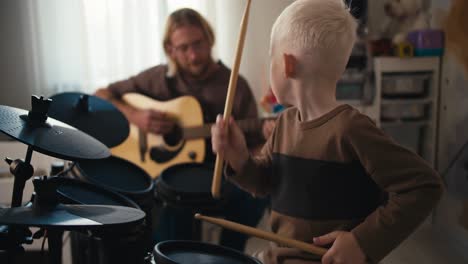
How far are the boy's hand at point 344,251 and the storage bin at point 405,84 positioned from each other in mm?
1531

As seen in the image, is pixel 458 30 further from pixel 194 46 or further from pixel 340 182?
pixel 340 182

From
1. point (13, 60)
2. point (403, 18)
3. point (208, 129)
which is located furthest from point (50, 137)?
point (403, 18)

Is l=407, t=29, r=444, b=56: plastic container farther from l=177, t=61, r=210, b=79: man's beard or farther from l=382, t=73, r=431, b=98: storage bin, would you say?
l=177, t=61, r=210, b=79: man's beard

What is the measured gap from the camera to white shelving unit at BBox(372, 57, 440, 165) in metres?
2.23

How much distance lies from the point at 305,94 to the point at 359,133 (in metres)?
0.13

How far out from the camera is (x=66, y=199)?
3.39 ft

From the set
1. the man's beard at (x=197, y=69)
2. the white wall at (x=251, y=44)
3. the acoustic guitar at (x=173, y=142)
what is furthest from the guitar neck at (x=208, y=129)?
the white wall at (x=251, y=44)

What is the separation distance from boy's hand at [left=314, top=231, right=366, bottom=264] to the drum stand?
1.57 ft

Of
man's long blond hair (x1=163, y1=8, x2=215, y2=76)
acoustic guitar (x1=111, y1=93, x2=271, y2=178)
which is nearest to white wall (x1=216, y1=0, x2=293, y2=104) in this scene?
man's long blond hair (x1=163, y1=8, x2=215, y2=76)

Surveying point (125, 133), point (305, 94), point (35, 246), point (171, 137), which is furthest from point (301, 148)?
point (171, 137)

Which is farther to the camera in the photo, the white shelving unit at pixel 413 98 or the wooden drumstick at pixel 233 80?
the white shelving unit at pixel 413 98

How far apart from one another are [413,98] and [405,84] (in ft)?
0.26

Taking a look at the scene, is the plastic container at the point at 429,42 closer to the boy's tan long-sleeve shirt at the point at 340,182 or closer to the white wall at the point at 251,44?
the white wall at the point at 251,44

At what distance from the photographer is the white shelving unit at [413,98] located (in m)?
2.23
